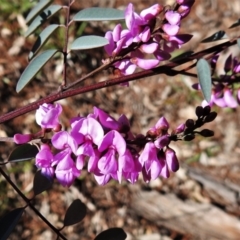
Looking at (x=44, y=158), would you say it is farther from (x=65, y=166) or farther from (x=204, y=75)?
(x=204, y=75)

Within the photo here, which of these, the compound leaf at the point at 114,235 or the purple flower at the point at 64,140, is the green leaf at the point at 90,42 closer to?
the purple flower at the point at 64,140

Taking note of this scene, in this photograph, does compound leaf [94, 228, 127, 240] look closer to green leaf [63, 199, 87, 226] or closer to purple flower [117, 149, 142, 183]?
green leaf [63, 199, 87, 226]

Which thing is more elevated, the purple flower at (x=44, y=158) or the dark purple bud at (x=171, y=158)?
→ the purple flower at (x=44, y=158)

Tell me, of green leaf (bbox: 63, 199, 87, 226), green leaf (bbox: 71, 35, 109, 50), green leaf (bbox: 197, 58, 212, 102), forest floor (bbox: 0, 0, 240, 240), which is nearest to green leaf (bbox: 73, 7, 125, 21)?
green leaf (bbox: 71, 35, 109, 50)

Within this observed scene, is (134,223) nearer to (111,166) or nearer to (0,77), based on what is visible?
(0,77)

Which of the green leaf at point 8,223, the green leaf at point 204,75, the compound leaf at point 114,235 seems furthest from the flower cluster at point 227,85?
the green leaf at point 8,223
